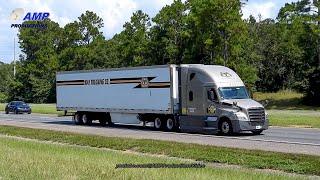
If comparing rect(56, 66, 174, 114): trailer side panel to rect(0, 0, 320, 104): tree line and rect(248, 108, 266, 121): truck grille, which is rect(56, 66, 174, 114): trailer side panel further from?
rect(0, 0, 320, 104): tree line

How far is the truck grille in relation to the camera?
79.8 feet

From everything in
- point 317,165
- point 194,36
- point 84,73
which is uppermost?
point 194,36

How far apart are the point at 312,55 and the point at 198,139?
1625 inches

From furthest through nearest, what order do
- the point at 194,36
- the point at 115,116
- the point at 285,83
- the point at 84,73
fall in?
the point at 285,83 → the point at 194,36 → the point at 84,73 → the point at 115,116

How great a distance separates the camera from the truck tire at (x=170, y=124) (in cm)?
2780

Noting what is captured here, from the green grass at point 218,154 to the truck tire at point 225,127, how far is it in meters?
5.79

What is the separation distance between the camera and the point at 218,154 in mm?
15664

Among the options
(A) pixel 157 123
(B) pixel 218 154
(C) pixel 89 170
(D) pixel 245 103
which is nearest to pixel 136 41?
(A) pixel 157 123

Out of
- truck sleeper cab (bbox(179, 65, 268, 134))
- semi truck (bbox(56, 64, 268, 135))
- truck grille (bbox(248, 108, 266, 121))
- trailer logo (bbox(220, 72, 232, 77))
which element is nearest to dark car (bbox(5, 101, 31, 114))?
semi truck (bbox(56, 64, 268, 135))

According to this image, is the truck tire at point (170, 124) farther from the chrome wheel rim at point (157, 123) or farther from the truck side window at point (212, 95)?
the truck side window at point (212, 95)

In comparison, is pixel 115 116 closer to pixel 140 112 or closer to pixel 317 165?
pixel 140 112

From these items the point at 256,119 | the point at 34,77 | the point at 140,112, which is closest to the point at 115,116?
the point at 140,112

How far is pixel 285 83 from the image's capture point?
76938mm

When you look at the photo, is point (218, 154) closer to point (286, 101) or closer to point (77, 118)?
point (77, 118)
